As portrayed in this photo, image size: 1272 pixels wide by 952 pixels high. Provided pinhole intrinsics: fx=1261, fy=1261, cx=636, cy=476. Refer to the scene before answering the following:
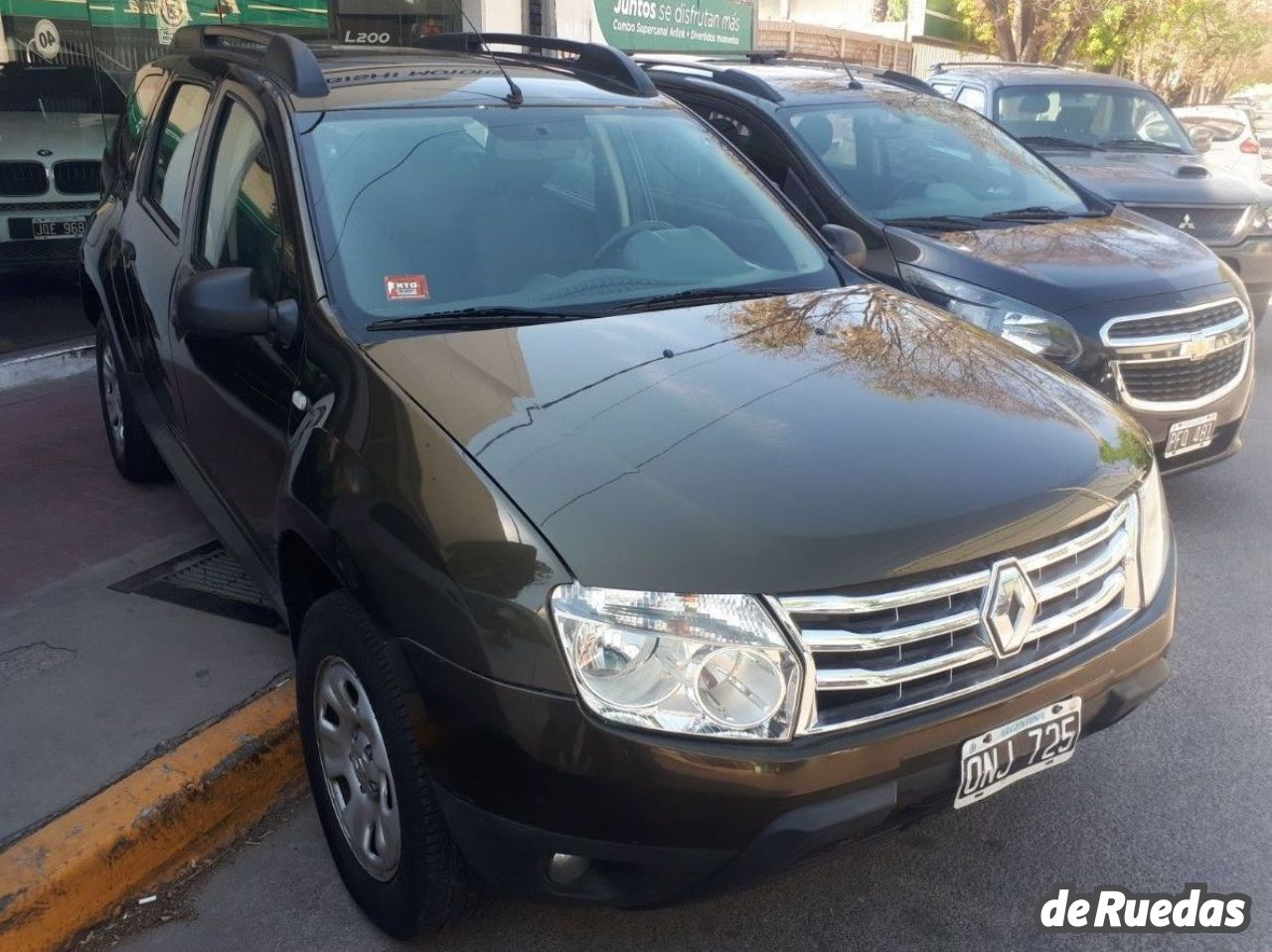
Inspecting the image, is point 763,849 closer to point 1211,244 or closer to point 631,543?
point 631,543

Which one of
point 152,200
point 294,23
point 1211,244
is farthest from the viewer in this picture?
point 294,23

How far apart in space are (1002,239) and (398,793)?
398 centimetres

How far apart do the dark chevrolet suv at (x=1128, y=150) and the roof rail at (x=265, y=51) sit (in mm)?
5380

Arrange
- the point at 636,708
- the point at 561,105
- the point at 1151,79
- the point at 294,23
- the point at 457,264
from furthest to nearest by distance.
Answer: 1. the point at 1151,79
2. the point at 294,23
3. the point at 561,105
4. the point at 457,264
5. the point at 636,708

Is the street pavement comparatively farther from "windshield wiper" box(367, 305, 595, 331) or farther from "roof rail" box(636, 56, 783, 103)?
"windshield wiper" box(367, 305, 595, 331)

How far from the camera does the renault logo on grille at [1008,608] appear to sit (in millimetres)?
2445

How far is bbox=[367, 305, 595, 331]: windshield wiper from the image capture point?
3.12 metres

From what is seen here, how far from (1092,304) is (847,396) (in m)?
2.50

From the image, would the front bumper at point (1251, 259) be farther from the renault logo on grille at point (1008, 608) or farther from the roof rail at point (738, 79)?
the renault logo on grille at point (1008, 608)

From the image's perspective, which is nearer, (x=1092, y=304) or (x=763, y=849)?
(x=763, y=849)

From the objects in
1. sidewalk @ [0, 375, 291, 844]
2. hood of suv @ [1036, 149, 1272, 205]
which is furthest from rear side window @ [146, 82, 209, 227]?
hood of suv @ [1036, 149, 1272, 205]

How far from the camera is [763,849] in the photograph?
228cm

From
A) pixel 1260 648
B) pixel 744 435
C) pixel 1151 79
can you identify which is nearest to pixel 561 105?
pixel 744 435

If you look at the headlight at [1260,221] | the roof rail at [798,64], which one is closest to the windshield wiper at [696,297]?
the roof rail at [798,64]
